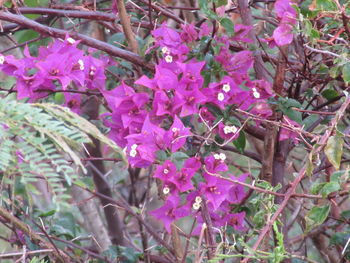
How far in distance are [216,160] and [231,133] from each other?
0.08m

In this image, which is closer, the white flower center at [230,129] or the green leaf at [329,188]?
the green leaf at [329,188]

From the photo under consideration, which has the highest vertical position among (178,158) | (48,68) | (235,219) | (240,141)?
(48,68)

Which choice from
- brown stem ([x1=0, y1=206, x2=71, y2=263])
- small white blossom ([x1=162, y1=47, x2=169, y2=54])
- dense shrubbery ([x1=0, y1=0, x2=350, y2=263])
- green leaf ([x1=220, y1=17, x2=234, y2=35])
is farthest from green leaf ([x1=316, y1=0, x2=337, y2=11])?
brown stem ([x1=0, y1=206, x2=71, y2=263])

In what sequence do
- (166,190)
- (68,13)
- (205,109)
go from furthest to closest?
1. (68,13)
2. (205,109)
3. (166,190)

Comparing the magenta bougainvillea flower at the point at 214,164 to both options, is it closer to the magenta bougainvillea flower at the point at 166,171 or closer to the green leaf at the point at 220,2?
the magenta bougainvillea flower at the point at 166,171

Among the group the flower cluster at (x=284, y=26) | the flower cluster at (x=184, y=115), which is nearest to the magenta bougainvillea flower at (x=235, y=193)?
the flower cluster at (x=184, y=115)

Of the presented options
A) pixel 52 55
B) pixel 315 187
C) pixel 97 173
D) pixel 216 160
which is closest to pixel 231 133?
pixel 216 160

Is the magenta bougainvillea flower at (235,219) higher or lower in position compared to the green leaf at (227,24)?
lower

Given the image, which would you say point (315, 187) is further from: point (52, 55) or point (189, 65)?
point (52, 55)

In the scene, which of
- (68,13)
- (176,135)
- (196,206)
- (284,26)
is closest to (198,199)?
(196,206)

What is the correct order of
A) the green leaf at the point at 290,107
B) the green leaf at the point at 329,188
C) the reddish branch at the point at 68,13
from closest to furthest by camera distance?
the green leaf at the point at 329,188 → the green leaf at the point at 290,107 → the reddish branch at the point at 68,13

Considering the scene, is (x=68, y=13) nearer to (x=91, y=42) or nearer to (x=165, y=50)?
(x=91, y=42)

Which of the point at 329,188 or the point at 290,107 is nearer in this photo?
the point at 329,188

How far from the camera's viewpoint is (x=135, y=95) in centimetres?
104
